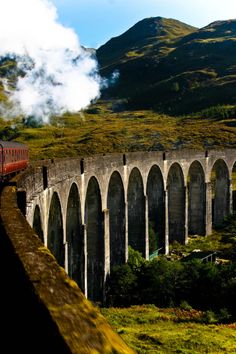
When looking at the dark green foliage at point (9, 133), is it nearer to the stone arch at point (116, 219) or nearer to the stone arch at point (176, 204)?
the stone arch at point (176, 204)

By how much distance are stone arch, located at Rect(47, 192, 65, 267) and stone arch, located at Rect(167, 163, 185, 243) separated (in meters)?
23.0

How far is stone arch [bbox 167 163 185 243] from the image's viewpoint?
4375cm

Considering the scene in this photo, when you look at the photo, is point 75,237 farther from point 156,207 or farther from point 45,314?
point 45,314

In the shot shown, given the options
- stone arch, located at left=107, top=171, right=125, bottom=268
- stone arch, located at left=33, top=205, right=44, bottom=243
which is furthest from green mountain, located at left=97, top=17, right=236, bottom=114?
stone arch, located at left=33, top=205, right=44, bottom=243

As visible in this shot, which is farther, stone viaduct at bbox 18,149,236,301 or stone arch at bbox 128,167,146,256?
stone arch at bbox 128,167,146,256

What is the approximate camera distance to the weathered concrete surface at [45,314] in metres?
2.25

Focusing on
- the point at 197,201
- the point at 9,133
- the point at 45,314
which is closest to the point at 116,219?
the point at 197,201

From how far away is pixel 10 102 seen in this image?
6870 inches

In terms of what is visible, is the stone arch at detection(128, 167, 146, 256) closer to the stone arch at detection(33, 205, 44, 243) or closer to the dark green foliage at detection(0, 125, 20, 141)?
the stone arch at detection(33, 205, 44, 243)

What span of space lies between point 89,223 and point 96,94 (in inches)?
6568

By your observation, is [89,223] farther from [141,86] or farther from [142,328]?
[141,86]

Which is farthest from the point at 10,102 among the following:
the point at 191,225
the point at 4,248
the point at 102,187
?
the point at 4,248

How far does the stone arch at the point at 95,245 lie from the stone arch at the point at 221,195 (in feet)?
85.6

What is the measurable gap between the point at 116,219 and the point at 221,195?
2254 cm
